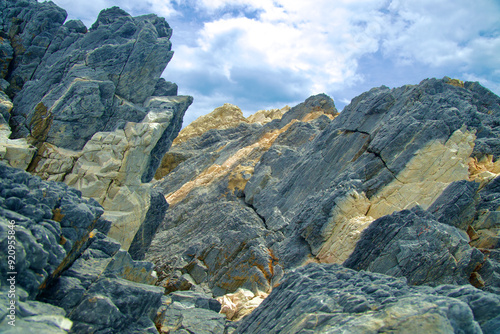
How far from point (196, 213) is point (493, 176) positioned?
89.5 ft

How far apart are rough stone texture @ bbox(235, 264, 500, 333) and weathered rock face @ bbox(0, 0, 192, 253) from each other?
43.9ft

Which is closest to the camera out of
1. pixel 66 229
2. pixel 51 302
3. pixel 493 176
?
pixel 51 302

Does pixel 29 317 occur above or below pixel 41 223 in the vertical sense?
below

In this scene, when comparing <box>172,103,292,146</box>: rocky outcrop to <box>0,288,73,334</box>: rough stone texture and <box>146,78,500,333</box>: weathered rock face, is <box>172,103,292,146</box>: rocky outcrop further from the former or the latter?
<box>0,288,73,334</box>: rough stone texture

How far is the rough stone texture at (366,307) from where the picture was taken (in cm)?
1051

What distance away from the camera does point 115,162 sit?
2453 centimetres

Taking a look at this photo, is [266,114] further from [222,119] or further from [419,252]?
[419,252]

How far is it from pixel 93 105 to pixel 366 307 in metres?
22.6

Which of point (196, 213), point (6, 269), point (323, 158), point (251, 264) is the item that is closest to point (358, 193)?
point (323, 158)

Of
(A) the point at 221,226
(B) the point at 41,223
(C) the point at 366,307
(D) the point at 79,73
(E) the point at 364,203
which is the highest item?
(D) the point at 79,73

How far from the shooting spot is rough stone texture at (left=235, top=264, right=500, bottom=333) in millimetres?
10508

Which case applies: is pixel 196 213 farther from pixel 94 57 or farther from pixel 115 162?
pixel 94 57

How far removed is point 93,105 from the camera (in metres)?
25.7

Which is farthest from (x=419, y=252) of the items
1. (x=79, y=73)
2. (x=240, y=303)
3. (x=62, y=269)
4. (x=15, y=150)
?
(x=79, y=73)
